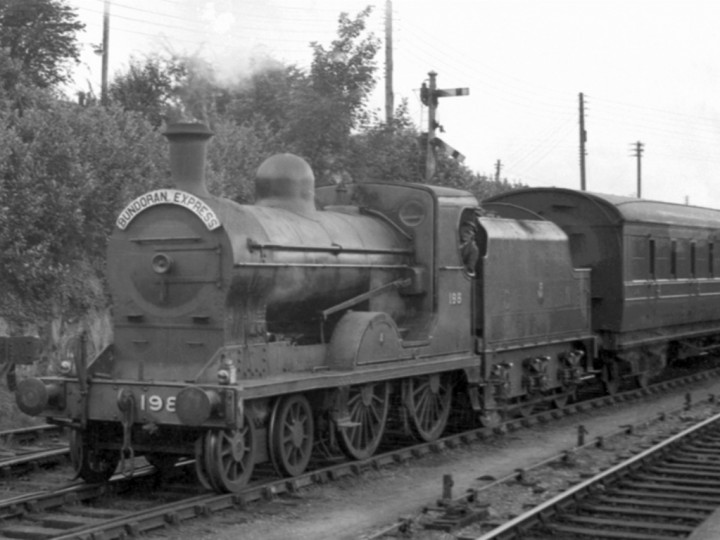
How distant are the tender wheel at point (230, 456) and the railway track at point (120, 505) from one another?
0.13 metres

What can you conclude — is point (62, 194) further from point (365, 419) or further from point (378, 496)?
point (378, 496)

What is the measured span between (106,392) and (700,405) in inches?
396

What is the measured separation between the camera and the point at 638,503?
883cm

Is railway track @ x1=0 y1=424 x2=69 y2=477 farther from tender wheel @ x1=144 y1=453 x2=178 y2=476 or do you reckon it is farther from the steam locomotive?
tender wheel @ x1=144 y1=453 x2=178 y2=476

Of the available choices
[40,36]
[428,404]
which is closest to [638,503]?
[428,404]

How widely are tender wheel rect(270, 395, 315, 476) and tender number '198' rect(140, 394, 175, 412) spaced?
1.08 m

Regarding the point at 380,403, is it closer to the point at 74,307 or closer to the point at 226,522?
the point at 226,522

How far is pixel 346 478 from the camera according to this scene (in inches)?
388

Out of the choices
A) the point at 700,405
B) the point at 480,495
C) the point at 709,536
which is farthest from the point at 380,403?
the point at 700,405

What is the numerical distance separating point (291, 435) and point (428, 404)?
270 centimetres

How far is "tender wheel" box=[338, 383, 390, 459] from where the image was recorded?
1035 centimetres

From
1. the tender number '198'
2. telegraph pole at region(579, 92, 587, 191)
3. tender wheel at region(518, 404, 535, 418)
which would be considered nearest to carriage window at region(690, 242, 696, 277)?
tender wheel at region(518, 404, 535, 418)

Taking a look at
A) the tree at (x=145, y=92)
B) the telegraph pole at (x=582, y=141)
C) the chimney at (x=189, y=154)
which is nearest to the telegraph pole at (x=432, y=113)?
the tree at (x=145, y=92)

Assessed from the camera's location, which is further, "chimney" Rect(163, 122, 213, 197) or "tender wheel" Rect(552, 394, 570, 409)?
"tender wheel" Rect(552, 394, 570, 409)
